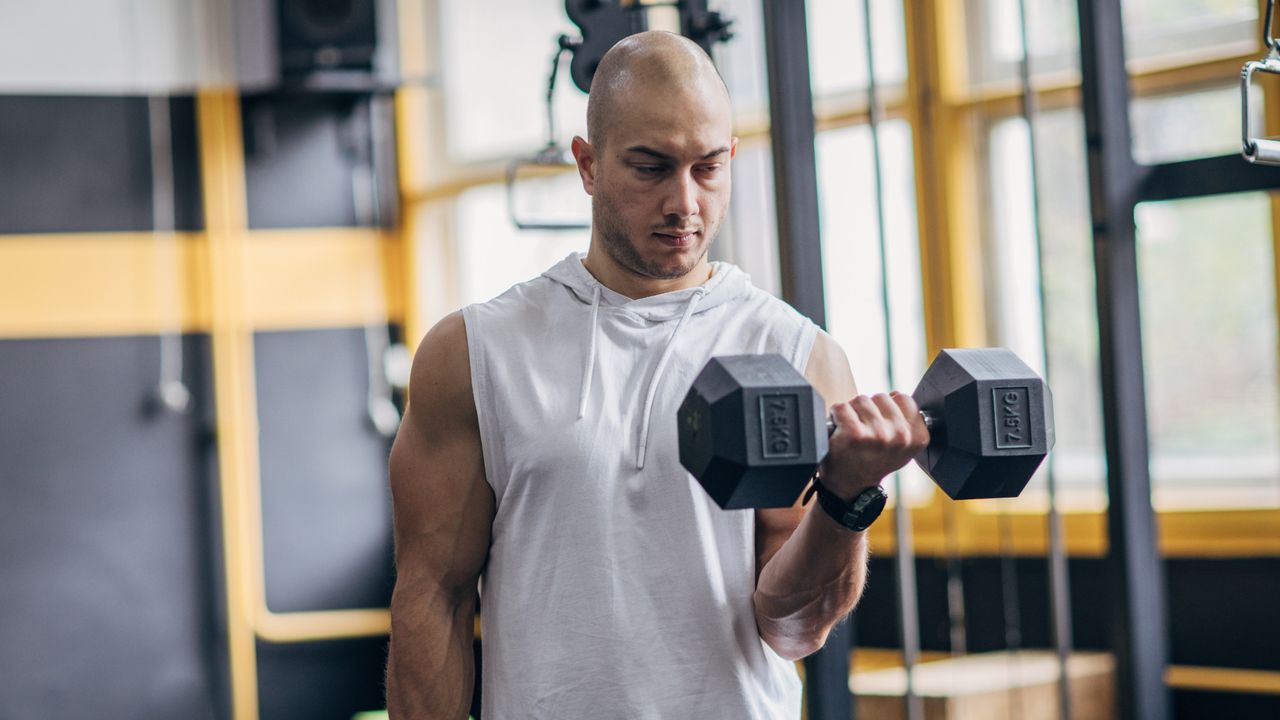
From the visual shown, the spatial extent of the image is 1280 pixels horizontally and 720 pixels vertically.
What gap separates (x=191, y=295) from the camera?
16.4 feet

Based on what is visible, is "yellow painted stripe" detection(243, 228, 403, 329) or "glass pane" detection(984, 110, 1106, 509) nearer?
"glass pane" detection(984, 110, 1106, 509)

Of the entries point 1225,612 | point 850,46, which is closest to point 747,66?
point 850,46

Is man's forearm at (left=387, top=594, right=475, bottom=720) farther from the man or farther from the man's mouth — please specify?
the man's mouth

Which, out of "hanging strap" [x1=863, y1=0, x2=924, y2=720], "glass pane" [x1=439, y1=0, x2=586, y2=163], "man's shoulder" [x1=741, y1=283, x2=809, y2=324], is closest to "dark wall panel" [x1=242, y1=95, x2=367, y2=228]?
"glass pane" [x1=439, y1=0, x2=586, y2=163]

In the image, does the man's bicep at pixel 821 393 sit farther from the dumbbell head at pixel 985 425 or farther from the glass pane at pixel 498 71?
the glass pane at pixel 498 71

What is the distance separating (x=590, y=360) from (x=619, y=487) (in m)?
0.14

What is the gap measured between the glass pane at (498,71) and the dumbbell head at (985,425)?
3.75m

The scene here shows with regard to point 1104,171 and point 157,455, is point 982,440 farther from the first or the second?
point 157,455

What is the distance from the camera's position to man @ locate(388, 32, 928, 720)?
135 cm

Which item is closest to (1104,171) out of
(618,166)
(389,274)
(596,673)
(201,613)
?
(618,166)

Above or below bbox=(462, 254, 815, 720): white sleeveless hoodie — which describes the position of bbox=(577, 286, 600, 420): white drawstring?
above

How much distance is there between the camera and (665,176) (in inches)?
53.1

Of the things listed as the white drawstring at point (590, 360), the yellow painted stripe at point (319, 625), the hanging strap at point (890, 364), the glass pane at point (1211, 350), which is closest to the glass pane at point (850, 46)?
the glass pane at point (1211, 350)

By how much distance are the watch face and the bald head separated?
41 centimetres
